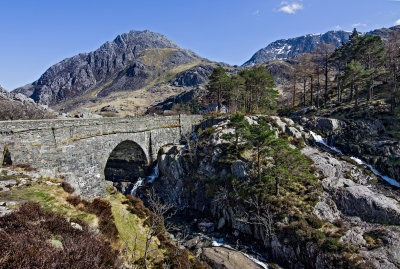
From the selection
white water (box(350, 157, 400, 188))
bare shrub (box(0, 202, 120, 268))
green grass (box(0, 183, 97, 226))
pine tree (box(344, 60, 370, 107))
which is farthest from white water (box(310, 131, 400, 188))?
green grass (box(0, 183, 97, 226))

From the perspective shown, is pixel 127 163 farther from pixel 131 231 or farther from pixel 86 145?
pixel 131 231

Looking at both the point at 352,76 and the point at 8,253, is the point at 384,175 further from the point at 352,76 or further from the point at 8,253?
the point at 8,253

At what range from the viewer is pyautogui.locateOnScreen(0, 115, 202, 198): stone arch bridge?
63.3 feet

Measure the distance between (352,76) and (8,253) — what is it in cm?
5545

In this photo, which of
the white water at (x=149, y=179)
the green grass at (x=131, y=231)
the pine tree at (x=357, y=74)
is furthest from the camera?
the pine tree at (x=357, y=74)

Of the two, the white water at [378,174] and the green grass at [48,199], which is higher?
the green grass at [48,199]

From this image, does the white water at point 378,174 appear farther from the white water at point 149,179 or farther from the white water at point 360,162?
the white water at point 149,179

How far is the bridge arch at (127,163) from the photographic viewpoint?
119 feet

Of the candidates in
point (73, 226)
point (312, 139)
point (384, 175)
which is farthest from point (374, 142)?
point (73, 226)

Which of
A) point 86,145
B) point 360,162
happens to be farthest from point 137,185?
point 360,162

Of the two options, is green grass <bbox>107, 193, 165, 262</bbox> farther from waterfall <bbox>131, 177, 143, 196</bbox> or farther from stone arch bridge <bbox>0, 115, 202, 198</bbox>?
waterfall <bbox>131, 177, 143, 196</bbox>

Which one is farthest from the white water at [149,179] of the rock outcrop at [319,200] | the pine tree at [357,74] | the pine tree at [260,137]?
the pine tree at [357,74]

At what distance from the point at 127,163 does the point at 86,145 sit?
12957mm

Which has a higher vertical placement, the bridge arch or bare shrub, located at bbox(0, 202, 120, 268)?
bare shrub, located at bbox(0, 202, 120, 268)
